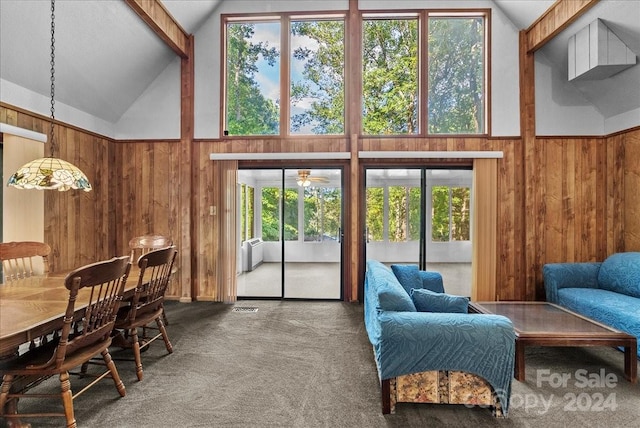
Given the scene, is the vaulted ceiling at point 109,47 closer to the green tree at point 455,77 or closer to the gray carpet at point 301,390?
the green tree at point 455,77

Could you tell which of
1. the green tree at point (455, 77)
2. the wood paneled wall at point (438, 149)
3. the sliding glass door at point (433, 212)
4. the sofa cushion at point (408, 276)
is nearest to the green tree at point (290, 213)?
the wood paneled wall at point (438, 149)

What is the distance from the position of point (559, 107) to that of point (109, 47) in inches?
239

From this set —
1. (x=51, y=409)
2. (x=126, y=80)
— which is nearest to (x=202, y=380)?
(x=51, y=409)

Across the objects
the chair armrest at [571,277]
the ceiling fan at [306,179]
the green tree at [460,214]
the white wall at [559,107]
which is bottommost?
the chair armrest at [571,277]

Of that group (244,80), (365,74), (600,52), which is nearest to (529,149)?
(600,52)

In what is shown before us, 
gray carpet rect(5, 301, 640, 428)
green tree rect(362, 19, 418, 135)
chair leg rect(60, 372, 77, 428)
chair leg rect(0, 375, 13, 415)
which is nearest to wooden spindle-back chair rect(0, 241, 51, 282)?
gray carpet rect(5, 301, 640, 428)

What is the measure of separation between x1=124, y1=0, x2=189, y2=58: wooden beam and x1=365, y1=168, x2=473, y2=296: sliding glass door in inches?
129

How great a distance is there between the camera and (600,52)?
3.69 metres

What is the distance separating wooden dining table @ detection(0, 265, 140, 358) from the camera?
1.66 meters

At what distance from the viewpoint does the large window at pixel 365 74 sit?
4809 millimetres

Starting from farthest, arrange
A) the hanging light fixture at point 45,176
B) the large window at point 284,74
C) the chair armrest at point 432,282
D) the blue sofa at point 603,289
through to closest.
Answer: the large window at point 284,74 < the chair armrest at point 432,282 < the blue sofa at point 603,289 < the hanging light fixture at point 45,176

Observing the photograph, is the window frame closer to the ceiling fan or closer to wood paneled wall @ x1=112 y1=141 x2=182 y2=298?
the ceiling fan

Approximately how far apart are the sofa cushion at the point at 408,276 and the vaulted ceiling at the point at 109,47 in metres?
3.53

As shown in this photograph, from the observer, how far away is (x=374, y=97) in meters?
4.89
